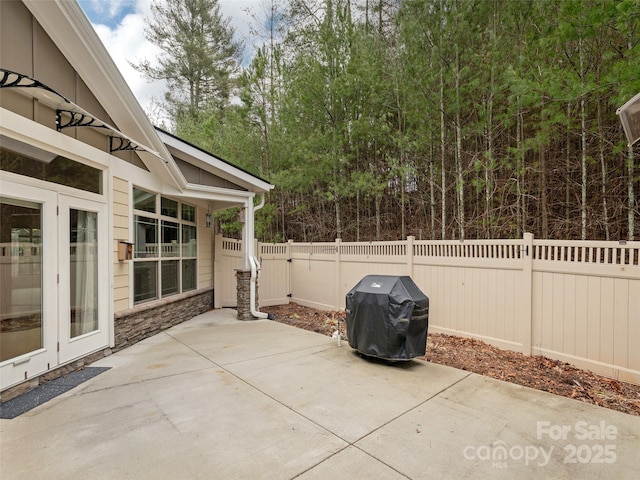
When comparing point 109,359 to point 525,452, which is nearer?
point 525,452

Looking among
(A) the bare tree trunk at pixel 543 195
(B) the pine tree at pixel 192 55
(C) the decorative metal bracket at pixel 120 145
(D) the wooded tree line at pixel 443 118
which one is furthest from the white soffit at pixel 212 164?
(B) the pine tree at pixel 192 55

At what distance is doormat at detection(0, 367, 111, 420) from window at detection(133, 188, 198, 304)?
1.44 metres

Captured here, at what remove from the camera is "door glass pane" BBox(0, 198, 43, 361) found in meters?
2.86

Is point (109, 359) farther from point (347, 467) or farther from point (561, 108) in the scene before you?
point (561, 108)

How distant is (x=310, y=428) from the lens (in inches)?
96.5

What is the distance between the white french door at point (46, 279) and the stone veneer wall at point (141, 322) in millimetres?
90

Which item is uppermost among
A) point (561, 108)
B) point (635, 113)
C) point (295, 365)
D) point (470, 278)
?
point (561, 108)

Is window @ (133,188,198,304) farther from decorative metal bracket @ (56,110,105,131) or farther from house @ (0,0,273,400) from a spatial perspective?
decorative metal bracket @ (56,110,105,131)

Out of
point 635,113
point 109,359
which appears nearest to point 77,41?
point 109,359

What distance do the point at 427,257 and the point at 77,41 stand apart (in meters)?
5.22

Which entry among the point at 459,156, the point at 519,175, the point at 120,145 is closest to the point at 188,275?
the point at 120,145

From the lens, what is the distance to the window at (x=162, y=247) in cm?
499

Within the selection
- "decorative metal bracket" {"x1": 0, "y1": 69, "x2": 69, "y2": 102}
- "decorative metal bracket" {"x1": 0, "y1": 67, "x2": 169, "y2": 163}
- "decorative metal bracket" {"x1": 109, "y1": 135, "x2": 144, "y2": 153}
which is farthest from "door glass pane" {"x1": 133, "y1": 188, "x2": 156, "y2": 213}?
"decorative metal bracket" {"x1": 0, "y1": 69, "x2": 69, "y2": 102}

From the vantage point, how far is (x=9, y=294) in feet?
9.58
